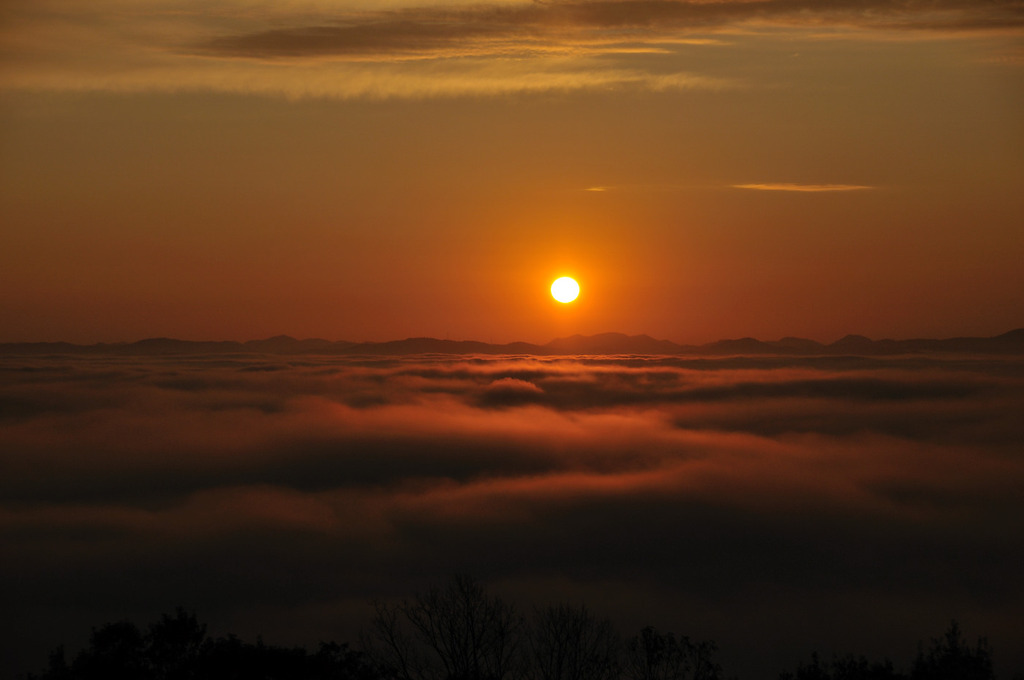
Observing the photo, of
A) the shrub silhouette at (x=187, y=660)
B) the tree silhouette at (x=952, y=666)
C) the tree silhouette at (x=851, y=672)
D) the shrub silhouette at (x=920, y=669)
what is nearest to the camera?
the shrub silhouette at (x=187, y=660)

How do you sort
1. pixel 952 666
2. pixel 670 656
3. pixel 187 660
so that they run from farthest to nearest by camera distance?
pixel 952 666 < pixel 670 656 < pixel 187 660

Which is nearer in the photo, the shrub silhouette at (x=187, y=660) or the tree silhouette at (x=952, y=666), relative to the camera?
the shrub silhouette at (x=187, y=660)

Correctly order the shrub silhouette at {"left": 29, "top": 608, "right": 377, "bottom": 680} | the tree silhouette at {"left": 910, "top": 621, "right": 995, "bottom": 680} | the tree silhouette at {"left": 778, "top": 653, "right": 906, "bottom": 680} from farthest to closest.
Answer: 1. the tree silhouette at {"left": 910, "top": 621, "right": 995, "bottom": 680}
2. the tree silhouette at {"left": 778, "top": 653, "right": 906, "bottom": 680}
3. the shrub silhouette at {"left": 29, "top": 608, "right": 377, "bottom": 680}

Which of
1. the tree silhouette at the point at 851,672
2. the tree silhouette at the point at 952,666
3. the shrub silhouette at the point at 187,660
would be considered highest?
the tree silhouette at the point at 952,666

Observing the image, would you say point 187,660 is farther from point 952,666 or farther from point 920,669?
point 952,666

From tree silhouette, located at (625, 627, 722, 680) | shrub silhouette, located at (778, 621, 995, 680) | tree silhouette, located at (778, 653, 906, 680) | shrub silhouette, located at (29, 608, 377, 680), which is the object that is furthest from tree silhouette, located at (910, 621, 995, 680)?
shrub silhouette, located at (29, 608, 377, 680)

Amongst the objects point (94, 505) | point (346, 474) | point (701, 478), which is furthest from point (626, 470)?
point (94, 505)

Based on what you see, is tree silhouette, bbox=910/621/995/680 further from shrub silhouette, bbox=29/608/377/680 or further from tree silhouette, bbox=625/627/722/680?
shrub silhouette, bbox=29/608/377/680

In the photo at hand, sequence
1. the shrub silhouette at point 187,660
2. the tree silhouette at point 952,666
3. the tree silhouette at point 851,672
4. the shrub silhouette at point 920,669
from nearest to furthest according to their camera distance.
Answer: the shrub silhouette at point 187,660 → the tree silhouette at point 851,672 → the shrub silhouette at point 920,669 → the tree silhouette at point 952,666

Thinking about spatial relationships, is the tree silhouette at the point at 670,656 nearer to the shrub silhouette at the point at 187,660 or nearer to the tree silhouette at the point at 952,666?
the tree silhouette at the point at 952,666

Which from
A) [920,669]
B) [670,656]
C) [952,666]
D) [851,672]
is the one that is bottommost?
[851,672]

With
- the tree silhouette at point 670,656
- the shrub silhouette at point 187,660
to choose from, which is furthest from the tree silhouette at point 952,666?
Answer: the shrub silhouette at point 187,660

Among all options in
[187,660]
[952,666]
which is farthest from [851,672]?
[187,660]

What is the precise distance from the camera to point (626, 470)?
A: 6713 inches
